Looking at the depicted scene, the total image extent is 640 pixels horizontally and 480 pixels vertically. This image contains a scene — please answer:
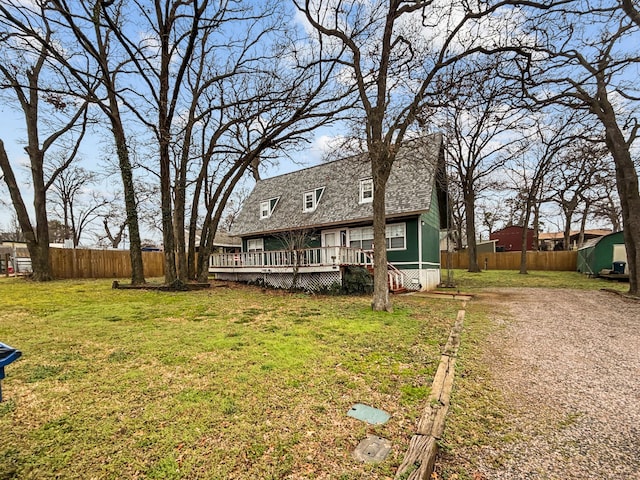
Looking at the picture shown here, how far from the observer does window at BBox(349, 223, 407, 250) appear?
13.7 meters

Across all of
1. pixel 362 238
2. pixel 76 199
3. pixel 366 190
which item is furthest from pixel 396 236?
pixel 76 199

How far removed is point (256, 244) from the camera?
63.1 ft

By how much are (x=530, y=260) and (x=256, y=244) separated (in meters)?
23.9

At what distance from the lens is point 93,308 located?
7703mm

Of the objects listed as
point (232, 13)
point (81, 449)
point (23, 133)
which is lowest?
point (81, 449)

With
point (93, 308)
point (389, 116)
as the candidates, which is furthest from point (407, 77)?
point (93, 308)

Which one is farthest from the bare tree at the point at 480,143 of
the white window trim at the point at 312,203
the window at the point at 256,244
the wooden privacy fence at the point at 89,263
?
the wooden privacy fence at the point at 89,263

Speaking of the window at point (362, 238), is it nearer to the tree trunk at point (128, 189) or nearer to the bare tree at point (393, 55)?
the bare tree at point (393, 55)

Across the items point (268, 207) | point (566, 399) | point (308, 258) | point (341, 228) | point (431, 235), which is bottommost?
point (566, 399)

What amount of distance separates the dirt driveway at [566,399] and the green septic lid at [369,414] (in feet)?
2.21

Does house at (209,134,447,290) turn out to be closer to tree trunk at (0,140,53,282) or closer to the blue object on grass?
tree trunk at (0,140,53,282)

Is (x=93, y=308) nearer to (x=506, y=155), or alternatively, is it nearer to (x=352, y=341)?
(x=352, y=341)

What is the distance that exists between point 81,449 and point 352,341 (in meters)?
3.86

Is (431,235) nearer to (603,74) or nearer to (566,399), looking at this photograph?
(603,74)
